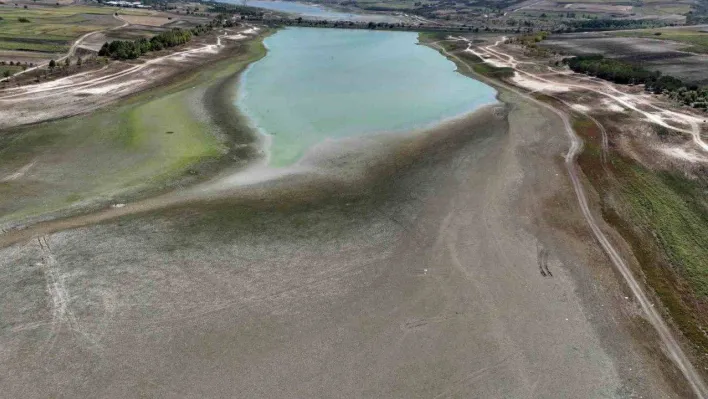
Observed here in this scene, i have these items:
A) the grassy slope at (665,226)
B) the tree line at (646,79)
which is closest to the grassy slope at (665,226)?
the grassy slope at (665,226)

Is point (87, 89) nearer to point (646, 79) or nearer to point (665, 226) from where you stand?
point (665, 226)

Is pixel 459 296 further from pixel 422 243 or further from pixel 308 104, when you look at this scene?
pixel 308 104

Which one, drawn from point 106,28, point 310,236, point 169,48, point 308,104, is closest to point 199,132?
point 308,104

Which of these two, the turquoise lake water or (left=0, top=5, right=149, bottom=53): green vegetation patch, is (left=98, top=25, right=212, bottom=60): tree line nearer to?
(left=0, top=5, right=149, bottom=53): green vegetation patch

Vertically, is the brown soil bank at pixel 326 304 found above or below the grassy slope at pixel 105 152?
below

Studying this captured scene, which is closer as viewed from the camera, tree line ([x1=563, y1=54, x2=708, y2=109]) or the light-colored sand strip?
the light-colored sand strip

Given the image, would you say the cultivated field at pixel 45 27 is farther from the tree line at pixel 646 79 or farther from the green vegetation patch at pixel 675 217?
the tree line at pixel 646 79

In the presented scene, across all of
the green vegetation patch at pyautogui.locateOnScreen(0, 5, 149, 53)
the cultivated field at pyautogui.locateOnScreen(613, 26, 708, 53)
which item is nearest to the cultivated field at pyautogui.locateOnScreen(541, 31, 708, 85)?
the cultivated field at pyautogui.locateOnScreen(613, 26, 708, 53)
